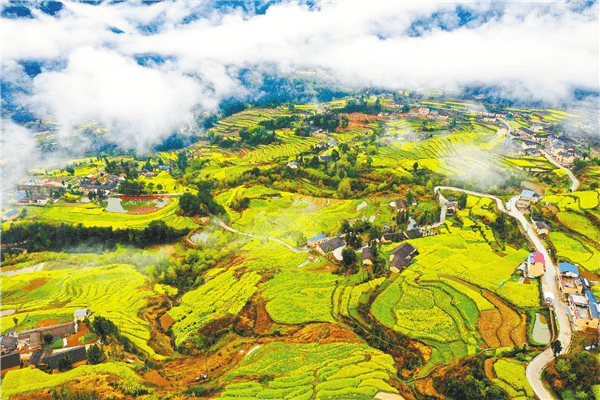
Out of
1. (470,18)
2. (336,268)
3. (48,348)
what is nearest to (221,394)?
(48,348)

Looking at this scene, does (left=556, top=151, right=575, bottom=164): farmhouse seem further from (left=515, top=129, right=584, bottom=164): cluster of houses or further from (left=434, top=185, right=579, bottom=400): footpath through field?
(left=434, top=185, right=579, bottom=400): footpath through field

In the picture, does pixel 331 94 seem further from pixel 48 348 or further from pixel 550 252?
pixel 48 348

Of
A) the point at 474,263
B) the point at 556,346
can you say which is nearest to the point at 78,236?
the point at 474,263

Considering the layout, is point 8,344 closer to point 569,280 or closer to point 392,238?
point 392,238

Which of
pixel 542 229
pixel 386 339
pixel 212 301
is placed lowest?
pixel 212 301

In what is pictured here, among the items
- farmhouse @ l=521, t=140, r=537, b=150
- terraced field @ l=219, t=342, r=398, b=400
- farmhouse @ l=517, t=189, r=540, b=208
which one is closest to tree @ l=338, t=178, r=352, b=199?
farmhouse @ l=517, t=189, r=540, b=208

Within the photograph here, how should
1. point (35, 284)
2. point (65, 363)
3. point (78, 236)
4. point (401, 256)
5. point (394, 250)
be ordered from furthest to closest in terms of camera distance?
point (78, 236)
point (394, 250)
point (401, 256)
point (35, 284)
point (65, 363)
